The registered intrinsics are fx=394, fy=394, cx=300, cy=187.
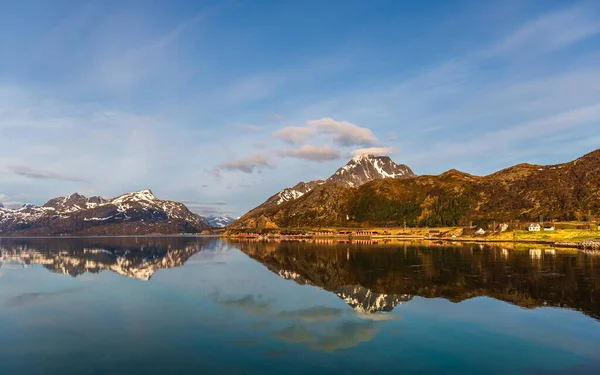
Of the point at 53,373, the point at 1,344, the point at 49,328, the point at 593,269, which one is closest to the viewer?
the point at 53,373

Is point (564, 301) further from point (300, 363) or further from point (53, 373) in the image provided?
point (53, 373)

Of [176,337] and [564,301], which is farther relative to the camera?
[564,301]

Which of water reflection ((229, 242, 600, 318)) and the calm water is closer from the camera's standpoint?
the calm water

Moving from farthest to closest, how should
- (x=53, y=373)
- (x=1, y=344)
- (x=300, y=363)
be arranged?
(x=1, y=344) → (x=300, y=363) → (x=53, y=373)

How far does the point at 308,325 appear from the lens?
3919 centimetres

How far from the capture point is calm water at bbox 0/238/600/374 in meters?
28.2

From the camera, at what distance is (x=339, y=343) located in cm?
3334

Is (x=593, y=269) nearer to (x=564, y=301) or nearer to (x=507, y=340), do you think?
(x=564, y=301)

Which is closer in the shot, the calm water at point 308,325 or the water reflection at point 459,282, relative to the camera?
the calm water at point 308,325

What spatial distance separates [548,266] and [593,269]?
27.4 ft

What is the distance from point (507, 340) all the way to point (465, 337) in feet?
11.3

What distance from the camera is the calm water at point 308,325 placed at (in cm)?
2825

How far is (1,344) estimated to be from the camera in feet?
109

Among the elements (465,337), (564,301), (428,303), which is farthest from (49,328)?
(564,301)
